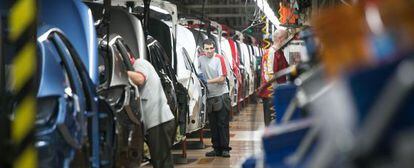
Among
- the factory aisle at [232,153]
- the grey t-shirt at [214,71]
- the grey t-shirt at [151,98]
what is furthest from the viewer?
the grey t-shirt at [214,71]

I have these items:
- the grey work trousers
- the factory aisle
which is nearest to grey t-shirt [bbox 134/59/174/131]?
the factory aisle

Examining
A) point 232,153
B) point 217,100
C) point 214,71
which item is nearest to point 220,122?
point 217,100

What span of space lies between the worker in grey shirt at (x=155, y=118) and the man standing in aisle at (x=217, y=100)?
354 centimetres

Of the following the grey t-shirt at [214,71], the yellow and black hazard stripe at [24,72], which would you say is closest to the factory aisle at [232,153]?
the grey t-shirt at [214,71]

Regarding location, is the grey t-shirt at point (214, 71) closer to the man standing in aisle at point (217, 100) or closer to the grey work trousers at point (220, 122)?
the man standing in aisle at point (217, 100)

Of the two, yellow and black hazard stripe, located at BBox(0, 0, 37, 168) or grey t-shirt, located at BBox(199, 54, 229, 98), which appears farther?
grey t-shirt, located at BBox(199, 54, 229, 98)

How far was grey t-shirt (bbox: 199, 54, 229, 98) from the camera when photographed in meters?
11.8

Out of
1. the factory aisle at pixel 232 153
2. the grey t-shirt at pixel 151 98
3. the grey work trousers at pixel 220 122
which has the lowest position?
the factory aisle at pixel 232 153

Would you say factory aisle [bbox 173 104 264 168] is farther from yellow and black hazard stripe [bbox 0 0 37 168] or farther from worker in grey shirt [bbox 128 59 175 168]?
yellow and black hazard stripe [bbox 0 0 37 168]

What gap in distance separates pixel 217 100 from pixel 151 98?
410cm

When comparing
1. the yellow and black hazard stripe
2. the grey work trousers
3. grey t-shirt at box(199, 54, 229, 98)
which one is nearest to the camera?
the yellow and black hazard stripe

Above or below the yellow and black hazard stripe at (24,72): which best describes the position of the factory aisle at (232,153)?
below

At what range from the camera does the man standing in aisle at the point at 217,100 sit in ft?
36.9

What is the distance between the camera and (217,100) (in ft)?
38.1
